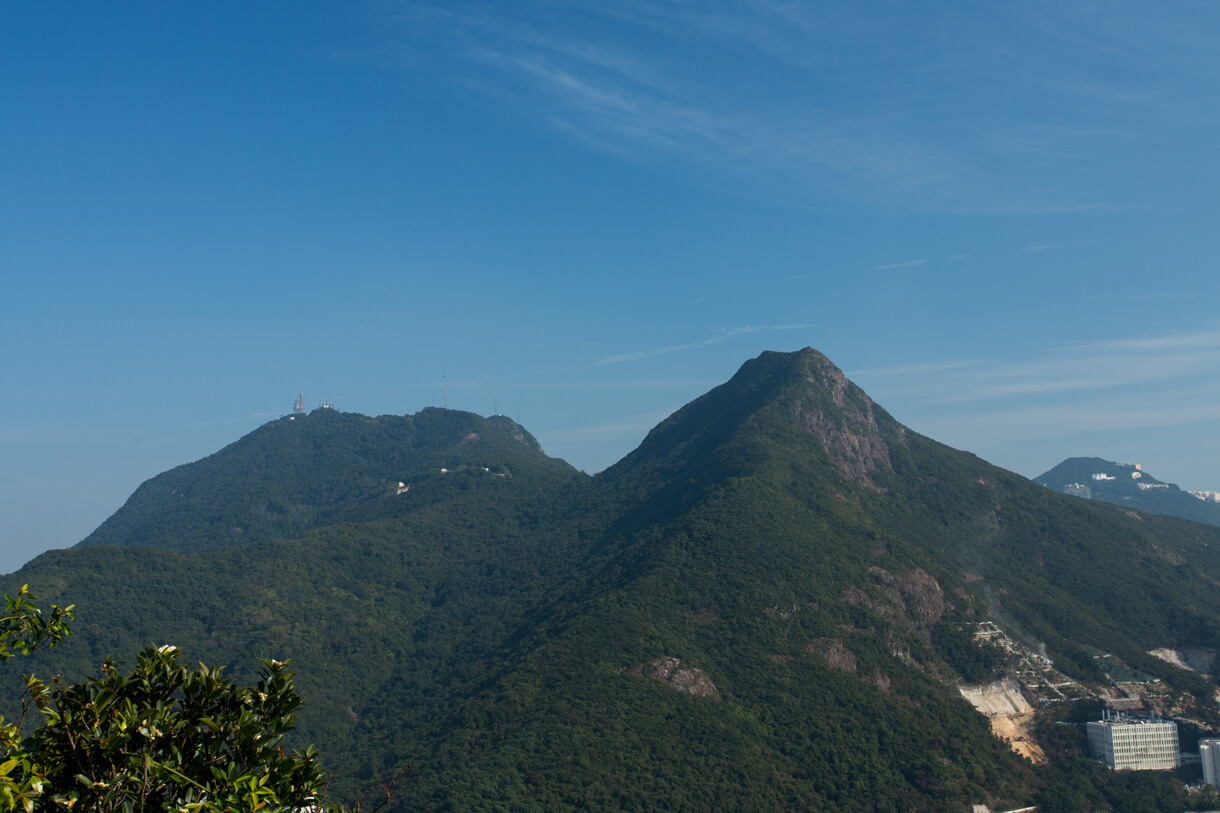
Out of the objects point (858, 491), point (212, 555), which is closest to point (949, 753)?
point (858, 491)

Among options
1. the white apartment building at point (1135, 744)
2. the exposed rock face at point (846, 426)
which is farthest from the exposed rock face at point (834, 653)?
the exposed rock face at point (846, 426)

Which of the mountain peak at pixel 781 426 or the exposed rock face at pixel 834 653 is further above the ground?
the mountain peak at pixel 781 426

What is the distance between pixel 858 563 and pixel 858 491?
1017 inches

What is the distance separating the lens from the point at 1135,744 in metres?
95.3

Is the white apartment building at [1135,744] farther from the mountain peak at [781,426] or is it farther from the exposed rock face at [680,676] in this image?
the mountain peak at [781,426]

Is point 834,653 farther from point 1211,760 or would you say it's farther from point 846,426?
point 846,426

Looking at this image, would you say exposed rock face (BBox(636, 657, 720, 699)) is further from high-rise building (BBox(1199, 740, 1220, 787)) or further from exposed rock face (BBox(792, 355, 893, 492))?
exposed rock face (BBox(792, 355, 893, 492))

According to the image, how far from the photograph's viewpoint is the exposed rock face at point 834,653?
10306cm

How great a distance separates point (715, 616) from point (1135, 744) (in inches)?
1887

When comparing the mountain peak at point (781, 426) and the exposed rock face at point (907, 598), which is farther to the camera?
the mountain peak at point (781, 426)

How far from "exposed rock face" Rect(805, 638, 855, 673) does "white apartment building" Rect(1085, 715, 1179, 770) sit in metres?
27.2

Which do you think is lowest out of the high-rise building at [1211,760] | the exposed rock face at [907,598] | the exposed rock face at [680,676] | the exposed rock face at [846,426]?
the high-rise building at [1211,760]

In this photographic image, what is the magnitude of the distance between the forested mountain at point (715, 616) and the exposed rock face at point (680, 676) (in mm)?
288

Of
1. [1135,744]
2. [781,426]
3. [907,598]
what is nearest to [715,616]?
[907,598]
